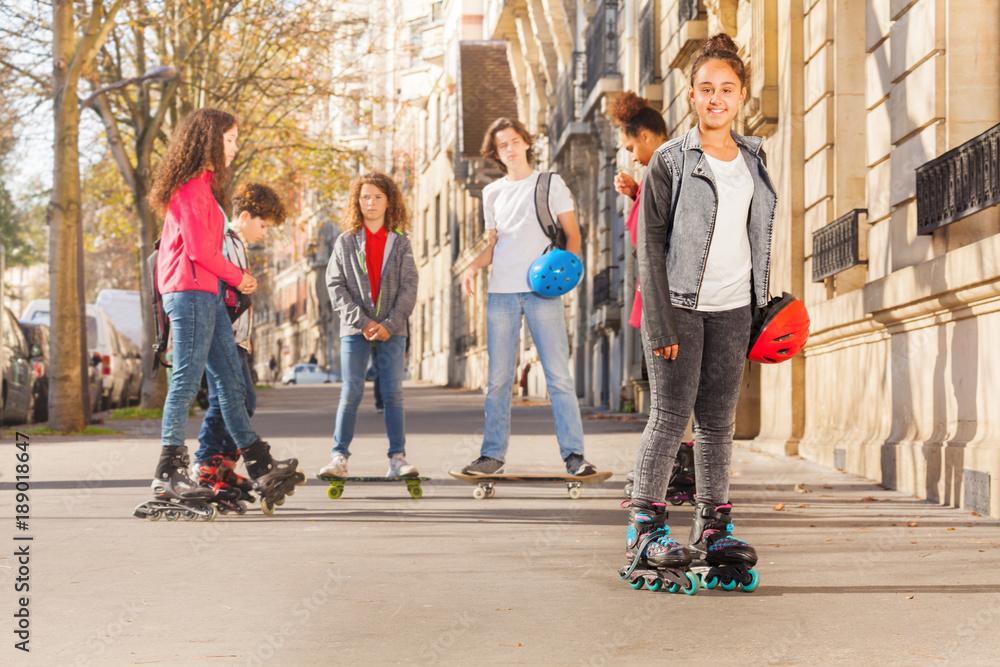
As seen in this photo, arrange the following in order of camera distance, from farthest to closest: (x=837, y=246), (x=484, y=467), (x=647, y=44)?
(x=647, y=44) < (x=837, y=246) < (x=484, y=467)

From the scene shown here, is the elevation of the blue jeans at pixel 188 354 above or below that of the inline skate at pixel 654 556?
above

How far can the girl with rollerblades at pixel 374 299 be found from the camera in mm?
7945

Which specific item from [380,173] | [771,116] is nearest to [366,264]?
[380,173]

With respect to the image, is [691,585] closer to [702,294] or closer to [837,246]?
[702,294]

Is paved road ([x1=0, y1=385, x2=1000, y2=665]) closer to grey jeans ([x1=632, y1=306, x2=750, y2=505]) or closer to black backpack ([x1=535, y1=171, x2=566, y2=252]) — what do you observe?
grey jeans ([x1=632, y1=306, x2=750, y2=505])

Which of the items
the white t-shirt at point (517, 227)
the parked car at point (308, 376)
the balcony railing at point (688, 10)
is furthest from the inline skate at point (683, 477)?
the parked car at point (308, 376)

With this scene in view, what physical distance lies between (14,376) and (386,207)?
10648 millimetres

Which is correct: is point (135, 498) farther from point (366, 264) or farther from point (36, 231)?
point (36, 231)

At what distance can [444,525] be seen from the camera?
6.65 metres

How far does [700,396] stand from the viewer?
504cm

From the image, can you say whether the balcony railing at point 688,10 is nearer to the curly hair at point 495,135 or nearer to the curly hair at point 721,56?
the curly hair at point 495,135

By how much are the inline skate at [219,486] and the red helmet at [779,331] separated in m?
3.17

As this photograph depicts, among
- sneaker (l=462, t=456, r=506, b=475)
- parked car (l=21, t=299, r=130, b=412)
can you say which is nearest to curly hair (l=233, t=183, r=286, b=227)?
sneaker (l=462, t=456, r=506, b=475)

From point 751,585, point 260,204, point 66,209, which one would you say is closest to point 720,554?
point 751,585
